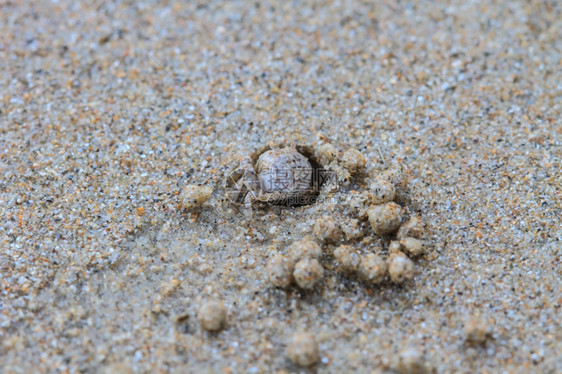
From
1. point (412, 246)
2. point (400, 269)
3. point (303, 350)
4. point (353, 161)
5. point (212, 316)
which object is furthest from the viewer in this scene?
point (353, 161)

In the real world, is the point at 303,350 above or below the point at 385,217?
below

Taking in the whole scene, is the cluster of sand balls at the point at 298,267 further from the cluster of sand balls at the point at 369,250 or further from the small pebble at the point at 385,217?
the small pebble at the point at 385,217

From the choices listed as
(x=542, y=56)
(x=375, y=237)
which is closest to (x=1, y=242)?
(x=375, y=237)

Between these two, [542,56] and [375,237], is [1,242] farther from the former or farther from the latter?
[542,56]

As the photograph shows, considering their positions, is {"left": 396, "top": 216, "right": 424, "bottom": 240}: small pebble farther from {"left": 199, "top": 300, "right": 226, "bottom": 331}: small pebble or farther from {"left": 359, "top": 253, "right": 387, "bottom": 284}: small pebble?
{"left": 199, "top": 300, "right": 226, "bottom": 331}: small pebble

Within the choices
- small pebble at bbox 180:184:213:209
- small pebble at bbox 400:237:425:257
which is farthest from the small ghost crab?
small pebble at bbox 400:237:425:257

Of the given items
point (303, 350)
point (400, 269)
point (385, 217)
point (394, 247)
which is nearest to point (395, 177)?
point (385, 217)

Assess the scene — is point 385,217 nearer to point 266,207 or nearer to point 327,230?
point 327,230
